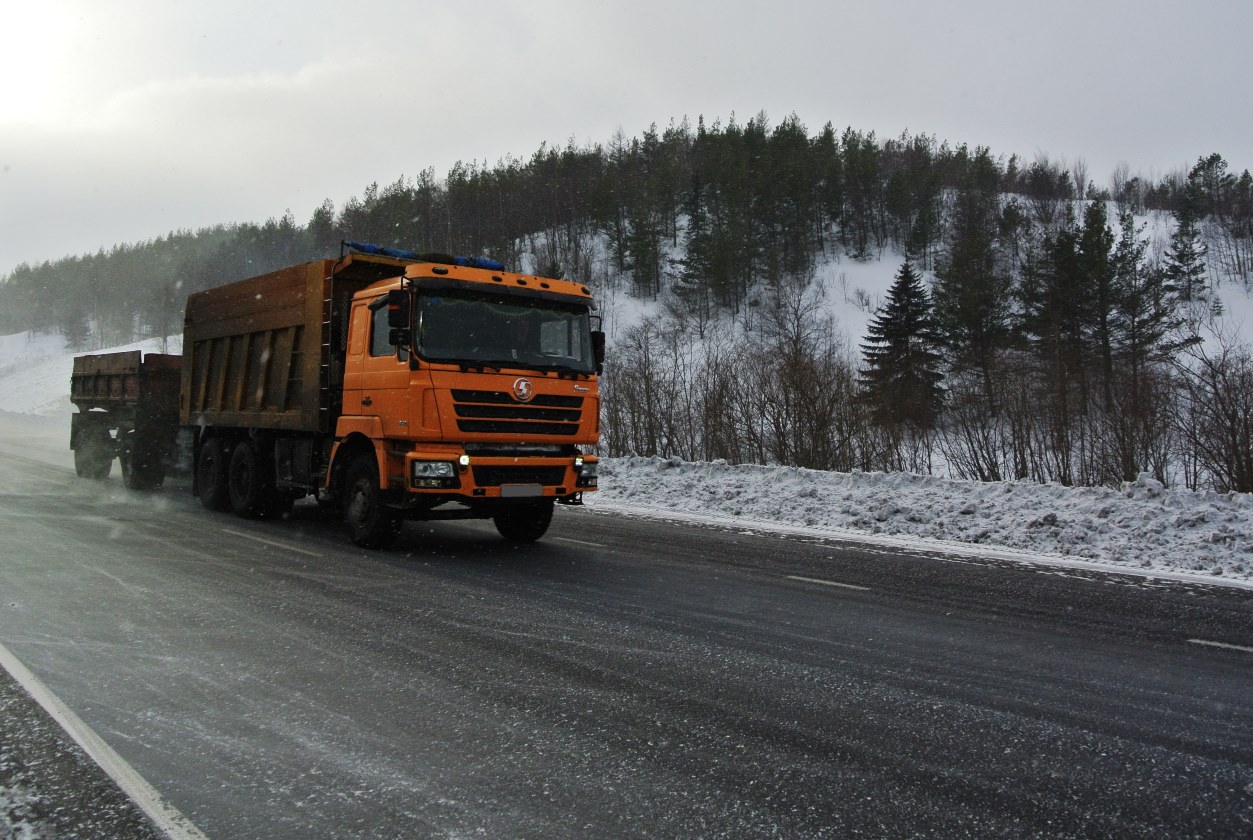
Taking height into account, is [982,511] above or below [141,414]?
below

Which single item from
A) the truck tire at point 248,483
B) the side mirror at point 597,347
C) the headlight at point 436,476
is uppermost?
the side mirror at point 597,347

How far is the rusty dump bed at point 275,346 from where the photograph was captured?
10.4 m

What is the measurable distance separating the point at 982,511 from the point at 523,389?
6843 mm

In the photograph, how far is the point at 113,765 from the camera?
3.51 metres

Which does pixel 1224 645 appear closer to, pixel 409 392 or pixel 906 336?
pixel 409 392

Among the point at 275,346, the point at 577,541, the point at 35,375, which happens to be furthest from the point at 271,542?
the point at 35,375

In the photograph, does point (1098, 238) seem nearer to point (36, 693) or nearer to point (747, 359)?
point (747, 359)

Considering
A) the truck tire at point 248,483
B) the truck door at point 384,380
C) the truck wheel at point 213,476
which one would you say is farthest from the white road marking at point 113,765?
the truck wheel at point 213,476

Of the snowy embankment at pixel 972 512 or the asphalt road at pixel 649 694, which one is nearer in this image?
the asphalt road at pixel 649 694

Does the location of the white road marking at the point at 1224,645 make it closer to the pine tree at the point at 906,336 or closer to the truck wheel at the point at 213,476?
the truck wheel at the point at 213,476

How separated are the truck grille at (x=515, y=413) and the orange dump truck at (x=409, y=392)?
0.02 metres

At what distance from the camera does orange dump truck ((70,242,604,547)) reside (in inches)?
346

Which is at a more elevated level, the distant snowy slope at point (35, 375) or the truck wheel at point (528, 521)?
the distant snowy slope at point (35, 375)

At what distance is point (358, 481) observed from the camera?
9.77m
